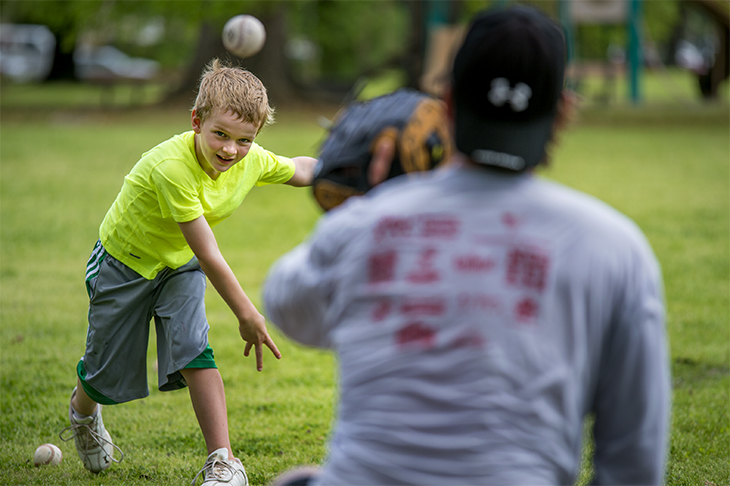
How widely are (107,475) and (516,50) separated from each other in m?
2.83

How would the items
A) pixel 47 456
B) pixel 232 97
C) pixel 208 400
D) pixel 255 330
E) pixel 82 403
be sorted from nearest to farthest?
1. pixel 255 330
2. pixel 232 97
3. pixel 208 400
4. pixel 82 403
5. pixel 47 456

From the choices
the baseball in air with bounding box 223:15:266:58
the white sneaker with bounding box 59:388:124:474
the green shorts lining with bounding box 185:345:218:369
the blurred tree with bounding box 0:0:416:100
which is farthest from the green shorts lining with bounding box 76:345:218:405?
the blurred tree with bounding box 0:0:416:100

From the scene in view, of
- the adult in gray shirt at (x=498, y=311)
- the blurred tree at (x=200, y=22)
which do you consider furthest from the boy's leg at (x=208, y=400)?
the blurred tree at (x=200, y=22)

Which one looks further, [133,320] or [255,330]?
[133,320]

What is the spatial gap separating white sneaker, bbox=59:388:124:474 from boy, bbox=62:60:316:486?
0.32 ft

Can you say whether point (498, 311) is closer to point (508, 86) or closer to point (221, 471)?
point (508, 86)

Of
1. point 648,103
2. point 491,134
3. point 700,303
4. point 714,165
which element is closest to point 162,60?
point 648,103

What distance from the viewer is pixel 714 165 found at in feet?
43.5

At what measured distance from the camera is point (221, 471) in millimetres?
3172

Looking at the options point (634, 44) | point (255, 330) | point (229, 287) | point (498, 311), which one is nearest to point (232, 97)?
point (229, 287)

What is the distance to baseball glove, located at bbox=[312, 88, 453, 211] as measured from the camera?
181 centimetres

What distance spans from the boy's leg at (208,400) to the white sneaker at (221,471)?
3 cm

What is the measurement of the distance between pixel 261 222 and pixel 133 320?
6.24m

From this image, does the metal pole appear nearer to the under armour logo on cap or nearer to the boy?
the boy
